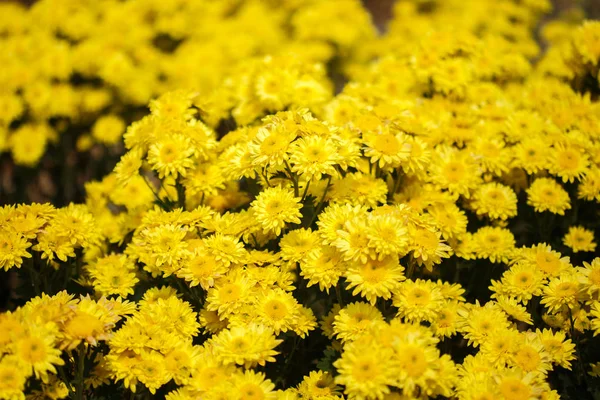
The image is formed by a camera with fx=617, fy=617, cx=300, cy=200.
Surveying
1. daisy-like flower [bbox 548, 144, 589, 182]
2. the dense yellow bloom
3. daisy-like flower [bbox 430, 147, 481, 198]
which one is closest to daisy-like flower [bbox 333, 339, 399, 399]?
the dense yellow bloom

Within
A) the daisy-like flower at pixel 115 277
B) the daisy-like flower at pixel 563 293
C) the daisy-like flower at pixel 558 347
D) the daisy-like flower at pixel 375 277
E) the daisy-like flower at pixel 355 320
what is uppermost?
the daisy-like flower at pixel 375 277

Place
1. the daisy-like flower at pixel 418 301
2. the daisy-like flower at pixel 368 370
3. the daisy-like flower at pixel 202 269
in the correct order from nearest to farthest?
the daisy-like flower at pixel 368 370, the daisy-like flower at pixel 418 301, the daisy-like flower at pixel 202 269

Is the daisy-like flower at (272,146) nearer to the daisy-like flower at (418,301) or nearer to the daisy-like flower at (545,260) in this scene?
the daisy-like flower at (418,301)

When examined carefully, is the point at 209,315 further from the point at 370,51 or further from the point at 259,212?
the point at 370,51

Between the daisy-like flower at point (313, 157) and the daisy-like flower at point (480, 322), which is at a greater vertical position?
the daisy-like flower at point (313, 157)

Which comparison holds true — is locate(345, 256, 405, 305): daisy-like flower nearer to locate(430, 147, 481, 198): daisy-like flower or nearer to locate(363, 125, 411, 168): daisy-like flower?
locate(363, 125, 411, 168): daisy-like flower

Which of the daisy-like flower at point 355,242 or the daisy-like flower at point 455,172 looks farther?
the daisy-like flower at point 455,172

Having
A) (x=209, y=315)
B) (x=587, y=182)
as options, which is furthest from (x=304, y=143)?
(x=587, y=182)

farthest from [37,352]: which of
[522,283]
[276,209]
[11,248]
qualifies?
[522,283]

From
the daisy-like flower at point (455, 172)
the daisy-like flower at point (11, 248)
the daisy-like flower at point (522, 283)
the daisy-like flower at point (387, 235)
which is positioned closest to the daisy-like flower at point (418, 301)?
the daisy-like flower at point (387, 235)
